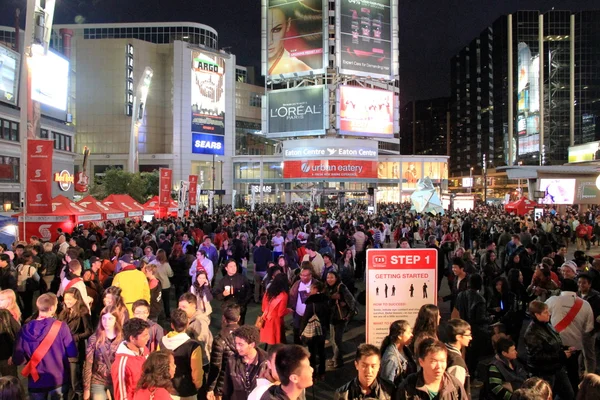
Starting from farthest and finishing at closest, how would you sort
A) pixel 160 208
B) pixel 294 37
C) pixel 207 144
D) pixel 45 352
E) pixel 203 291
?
1. pixel 207 144
2. pixel 294 37
3. pixel 160 208
4. pixel 203 291
5. pixel 45 352

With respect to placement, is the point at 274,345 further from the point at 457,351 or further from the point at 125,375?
the point at 457,351

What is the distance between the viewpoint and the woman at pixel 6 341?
4828 millimetres

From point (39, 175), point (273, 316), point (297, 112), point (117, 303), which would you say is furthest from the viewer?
point (297, 112)

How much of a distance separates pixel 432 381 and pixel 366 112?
53.3m

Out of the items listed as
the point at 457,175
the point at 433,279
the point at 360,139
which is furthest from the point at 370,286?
the point at 457,175

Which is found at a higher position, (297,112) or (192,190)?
(297,112)

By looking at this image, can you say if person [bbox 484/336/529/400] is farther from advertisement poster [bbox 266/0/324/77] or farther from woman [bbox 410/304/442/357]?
advertisement poster [bbox 266/0/324/77]

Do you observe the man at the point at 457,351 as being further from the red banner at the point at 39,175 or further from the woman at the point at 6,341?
the red banner at the point at 39,175

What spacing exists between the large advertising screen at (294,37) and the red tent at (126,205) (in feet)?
103

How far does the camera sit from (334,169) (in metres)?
57.4

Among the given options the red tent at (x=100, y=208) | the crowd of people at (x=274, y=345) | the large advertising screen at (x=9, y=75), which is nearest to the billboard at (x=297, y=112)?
the large advertising screen at (x=9, y=75)

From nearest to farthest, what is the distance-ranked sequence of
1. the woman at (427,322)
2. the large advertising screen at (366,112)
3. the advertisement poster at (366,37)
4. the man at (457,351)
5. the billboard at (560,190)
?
1. the man at (457,351)
2. the woman at (427,322)
3. the billboard at (560,190)
4. the advertisement poster at (366,37)
5. the large advertising screen at (366,112)

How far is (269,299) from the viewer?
6.40m

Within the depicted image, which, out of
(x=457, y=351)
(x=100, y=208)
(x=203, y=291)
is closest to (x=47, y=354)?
(x=203, y=291)
